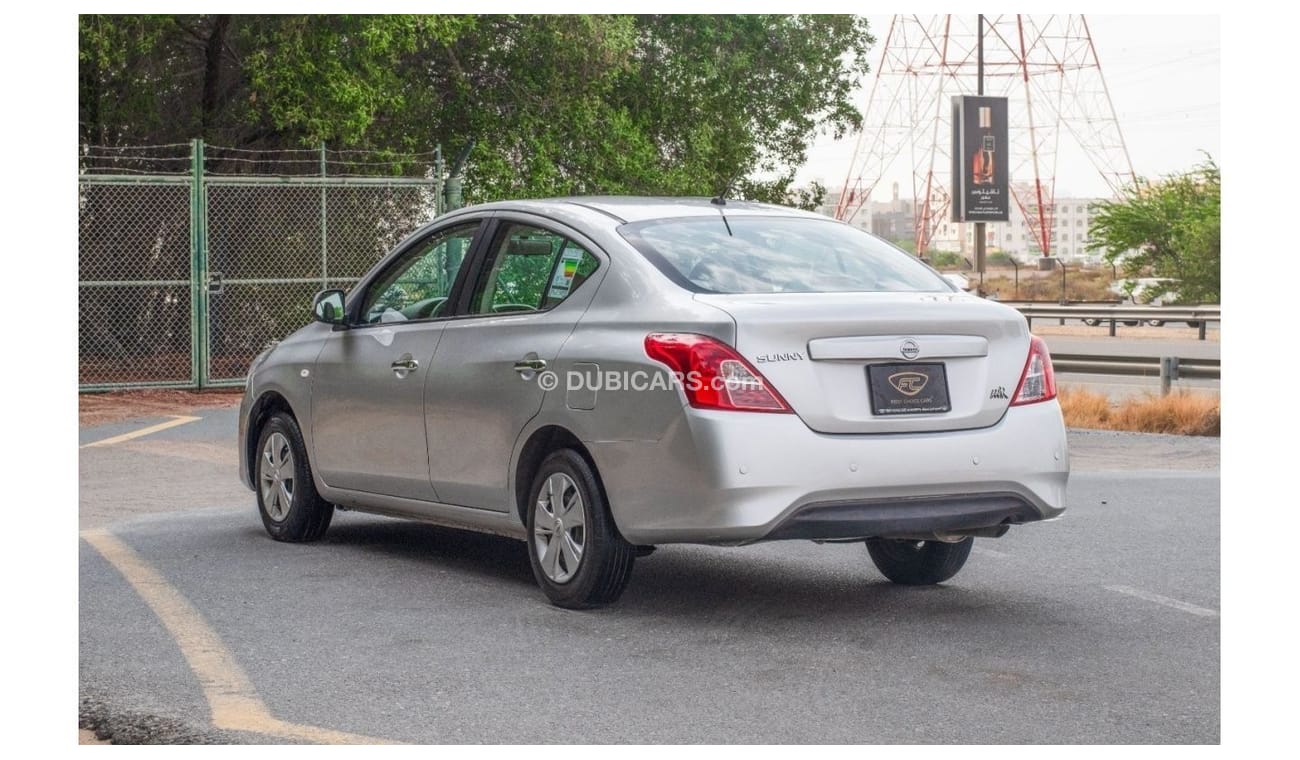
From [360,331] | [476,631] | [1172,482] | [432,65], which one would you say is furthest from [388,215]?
[476,631]

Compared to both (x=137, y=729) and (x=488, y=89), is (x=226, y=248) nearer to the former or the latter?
(x=488, y=89)

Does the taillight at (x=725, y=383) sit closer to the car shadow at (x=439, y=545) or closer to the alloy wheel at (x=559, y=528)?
the alloy wheel at (x=559, y=528)

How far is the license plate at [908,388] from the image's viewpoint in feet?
22.7

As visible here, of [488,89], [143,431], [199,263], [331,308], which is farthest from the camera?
[488,89]

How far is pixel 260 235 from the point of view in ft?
77.9

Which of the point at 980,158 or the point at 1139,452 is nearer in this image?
the point at 1139,452

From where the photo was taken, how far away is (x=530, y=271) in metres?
7.77

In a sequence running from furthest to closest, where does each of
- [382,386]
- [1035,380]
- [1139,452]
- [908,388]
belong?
1. [1139,452]
2. [382,386]
3. [1035,380]
4. [908,388]

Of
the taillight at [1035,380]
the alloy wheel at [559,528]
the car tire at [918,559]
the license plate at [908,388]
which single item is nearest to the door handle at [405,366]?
the alloy wheel at [559,528]

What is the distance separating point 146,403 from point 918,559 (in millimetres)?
12869

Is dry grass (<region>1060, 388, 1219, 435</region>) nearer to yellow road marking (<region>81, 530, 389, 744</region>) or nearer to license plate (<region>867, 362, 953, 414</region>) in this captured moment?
license plate (<region>867, 362, 953, 414</region>)

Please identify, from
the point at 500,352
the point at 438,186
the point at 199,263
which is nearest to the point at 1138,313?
the point at 438,186

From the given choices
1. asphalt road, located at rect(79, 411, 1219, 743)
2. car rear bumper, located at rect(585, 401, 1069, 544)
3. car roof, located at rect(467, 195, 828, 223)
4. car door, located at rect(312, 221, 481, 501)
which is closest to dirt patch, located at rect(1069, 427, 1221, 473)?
asphalt road, located at rect(79, 411, 1219, 743)

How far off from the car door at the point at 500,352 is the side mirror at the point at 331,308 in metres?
0.97
